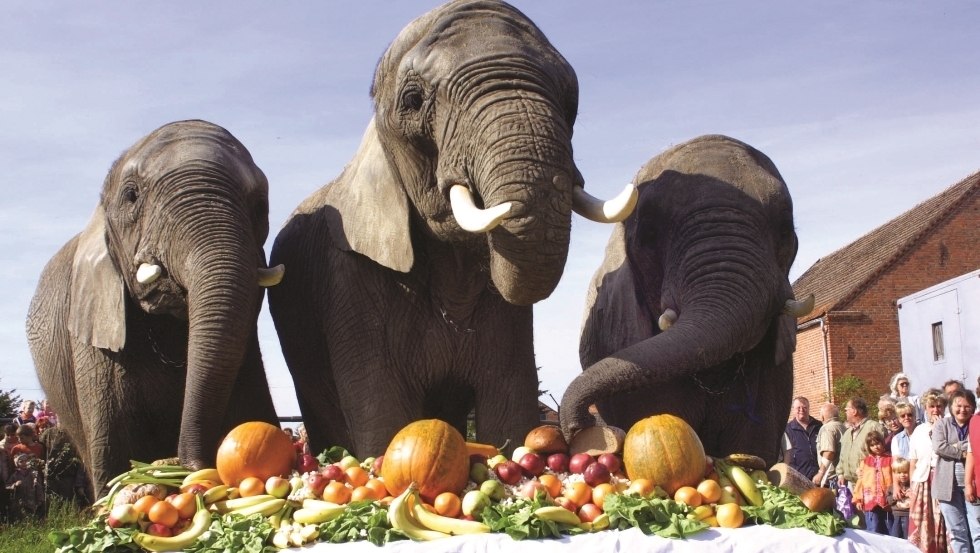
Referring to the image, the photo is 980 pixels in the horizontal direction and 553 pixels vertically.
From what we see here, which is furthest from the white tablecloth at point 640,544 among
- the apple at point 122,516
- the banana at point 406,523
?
the apple at point 122,516

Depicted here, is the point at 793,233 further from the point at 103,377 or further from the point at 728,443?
the point at 103,377

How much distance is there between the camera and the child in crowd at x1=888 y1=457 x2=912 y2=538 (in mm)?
10695

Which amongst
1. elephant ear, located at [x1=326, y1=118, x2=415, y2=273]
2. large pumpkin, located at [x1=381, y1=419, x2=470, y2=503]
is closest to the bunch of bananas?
large pumpkin, located at [x1=381, y1=419, x2=470, y2=503]

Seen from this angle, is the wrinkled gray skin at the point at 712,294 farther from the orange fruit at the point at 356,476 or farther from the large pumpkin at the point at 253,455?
the large pumpkin at the point at 253,455

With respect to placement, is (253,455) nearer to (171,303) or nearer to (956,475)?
(171,303)

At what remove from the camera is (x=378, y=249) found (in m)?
6.14

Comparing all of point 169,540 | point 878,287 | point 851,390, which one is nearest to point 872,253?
point 878,287

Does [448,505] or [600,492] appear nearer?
[448,505]

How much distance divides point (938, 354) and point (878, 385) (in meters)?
7.72

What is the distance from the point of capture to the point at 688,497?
15.6 feet

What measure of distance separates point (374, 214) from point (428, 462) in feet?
6.04

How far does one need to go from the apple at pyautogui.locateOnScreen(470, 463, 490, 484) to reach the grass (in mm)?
4362

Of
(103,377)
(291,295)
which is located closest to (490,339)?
(291,295)

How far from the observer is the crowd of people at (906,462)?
31.5 feet
